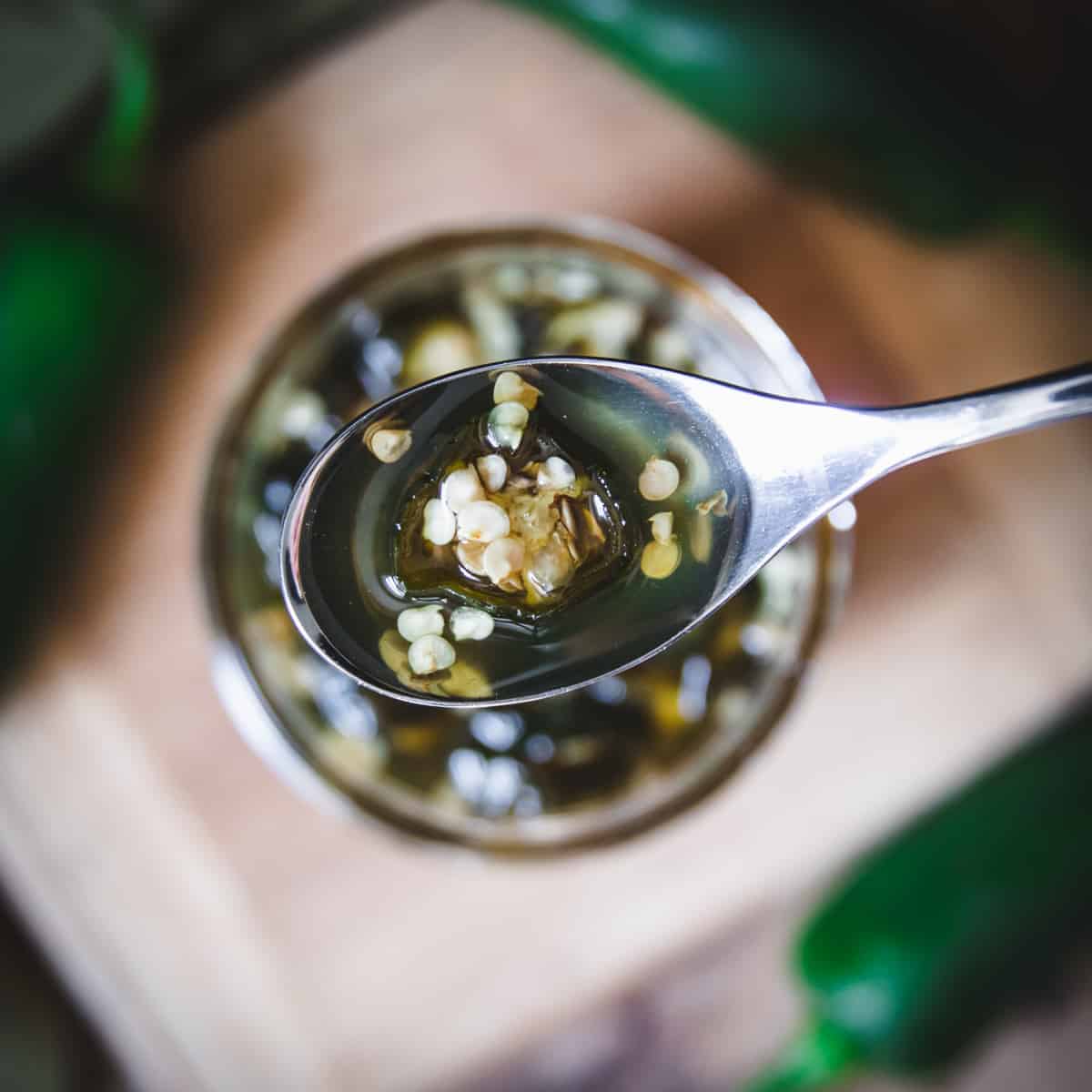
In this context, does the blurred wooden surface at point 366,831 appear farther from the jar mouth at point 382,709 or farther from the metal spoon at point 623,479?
the metal spoon at point 623,479

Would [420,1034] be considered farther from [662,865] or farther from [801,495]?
[801,495]

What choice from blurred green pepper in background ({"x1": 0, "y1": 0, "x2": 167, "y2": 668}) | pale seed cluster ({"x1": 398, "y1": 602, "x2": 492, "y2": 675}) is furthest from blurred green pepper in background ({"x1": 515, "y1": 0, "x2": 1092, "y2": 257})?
pale seed cluster ({"x1": 398, "y1": 602, "x2": 492, "y2": 675})

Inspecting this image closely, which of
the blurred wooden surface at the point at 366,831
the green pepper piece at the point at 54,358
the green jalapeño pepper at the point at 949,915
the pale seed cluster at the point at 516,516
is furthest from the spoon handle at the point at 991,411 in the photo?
the green pepper piece at the point at 54,358

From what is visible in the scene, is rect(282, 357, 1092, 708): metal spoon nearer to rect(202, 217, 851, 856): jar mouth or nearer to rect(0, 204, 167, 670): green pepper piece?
rect(202, 217, 851, 856): jar mouth

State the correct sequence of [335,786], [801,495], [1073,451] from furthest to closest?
[1073,451]
[335,786]
[801,495]

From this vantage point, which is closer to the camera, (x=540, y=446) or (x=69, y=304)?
(x=540, y=446)

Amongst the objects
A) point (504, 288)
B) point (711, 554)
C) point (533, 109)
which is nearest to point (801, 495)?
point (711, 554)
